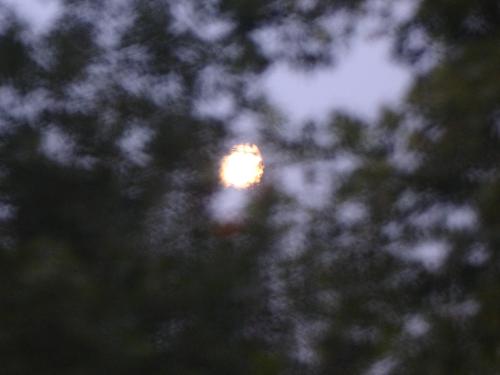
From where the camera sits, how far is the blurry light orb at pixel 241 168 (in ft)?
20.0

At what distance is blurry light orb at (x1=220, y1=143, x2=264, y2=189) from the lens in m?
6.09

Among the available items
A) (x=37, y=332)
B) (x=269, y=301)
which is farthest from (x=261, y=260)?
(x=37, y=332)

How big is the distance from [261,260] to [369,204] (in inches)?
25.1

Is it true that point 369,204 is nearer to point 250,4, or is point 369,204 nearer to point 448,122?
point 448,122

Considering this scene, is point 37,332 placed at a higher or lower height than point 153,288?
lower

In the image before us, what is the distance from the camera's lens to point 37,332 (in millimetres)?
4918

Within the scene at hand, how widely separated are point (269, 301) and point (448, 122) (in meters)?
1.31

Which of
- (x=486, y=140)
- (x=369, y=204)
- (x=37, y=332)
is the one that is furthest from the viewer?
(x=369, y=204)

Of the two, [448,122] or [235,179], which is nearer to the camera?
[448,122]

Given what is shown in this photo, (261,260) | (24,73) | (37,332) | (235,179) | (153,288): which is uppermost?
(24,73)

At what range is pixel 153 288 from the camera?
5.40 metres

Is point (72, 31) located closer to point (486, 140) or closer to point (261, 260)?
point (261, 260)

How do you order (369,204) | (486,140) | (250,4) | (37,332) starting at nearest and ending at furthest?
(37,332)
(486,140)
(369,204)
(250,4)

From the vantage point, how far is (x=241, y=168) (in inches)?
241
